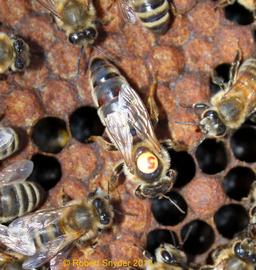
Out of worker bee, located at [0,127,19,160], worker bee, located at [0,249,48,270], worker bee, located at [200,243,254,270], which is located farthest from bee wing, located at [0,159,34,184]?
worker bee, located at [200,243,254,270]

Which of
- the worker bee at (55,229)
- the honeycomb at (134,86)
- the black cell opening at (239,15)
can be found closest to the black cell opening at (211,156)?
the honeycomb at (134,86)

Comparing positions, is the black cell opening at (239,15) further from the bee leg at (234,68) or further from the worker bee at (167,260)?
the worker bee at (167,260)

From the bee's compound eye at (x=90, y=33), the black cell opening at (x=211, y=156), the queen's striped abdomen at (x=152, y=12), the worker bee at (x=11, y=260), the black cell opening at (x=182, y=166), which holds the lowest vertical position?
Answer: the worker bee at (x=11, y=260)

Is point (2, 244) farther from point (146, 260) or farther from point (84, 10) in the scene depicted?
point (84, 10)

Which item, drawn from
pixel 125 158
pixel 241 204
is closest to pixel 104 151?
pixel 125 158

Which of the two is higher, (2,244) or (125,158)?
(125,158)

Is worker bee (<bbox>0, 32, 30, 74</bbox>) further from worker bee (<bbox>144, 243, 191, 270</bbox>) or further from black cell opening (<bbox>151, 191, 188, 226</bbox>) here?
worker bee (<bbox>144, 243, 191, 270</bbox>)
